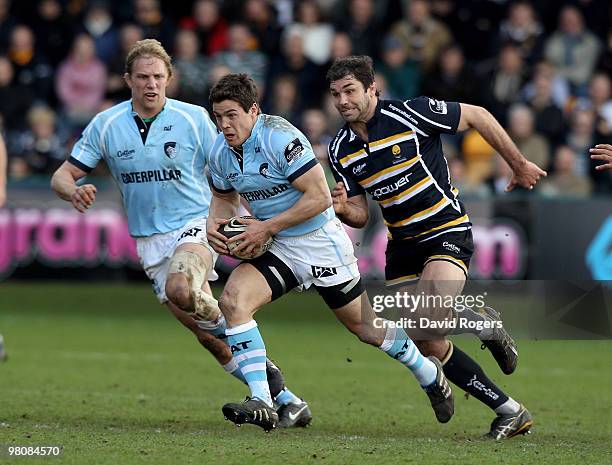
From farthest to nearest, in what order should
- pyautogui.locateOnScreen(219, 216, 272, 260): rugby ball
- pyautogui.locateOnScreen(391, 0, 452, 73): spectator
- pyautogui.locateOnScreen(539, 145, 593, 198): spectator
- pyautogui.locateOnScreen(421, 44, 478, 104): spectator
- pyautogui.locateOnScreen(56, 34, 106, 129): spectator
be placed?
pyautogui.locateOnScreen(56, 34, 106, 129): spectator < pyautogui.locateOnScreen(391, 0, 452, 73): spectator < pyautogui.locateOnScreen(421, 44, 478, 104): spectator < pyautogui.locateOnScreen(539, 145, 593, 198): spectator < pyautogui.locateOnScreen(219, 216, 272, 260): rugby ball

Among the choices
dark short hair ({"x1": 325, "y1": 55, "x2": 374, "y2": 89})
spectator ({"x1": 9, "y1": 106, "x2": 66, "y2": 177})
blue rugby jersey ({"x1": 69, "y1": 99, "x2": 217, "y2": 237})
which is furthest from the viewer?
spectator ({"x1": 9, "y1": 106, "x2": 66, "y2": 177})

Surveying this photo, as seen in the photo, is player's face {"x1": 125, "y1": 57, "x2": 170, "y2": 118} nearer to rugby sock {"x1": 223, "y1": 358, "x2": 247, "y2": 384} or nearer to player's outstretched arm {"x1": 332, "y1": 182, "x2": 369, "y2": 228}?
player's outstretched arm {"x1": 332, "y1": 182, "x2": 369, "y2": 228}

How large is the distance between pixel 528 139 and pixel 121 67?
6075mm

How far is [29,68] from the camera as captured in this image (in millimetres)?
18719

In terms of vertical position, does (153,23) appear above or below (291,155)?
above

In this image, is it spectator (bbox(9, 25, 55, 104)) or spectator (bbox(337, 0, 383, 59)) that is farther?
spectator (bbox(9, 25, 55, 104))

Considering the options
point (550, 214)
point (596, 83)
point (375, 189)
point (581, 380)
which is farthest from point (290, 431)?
point (596, 83)

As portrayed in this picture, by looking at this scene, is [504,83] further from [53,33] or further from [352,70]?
[352,70]

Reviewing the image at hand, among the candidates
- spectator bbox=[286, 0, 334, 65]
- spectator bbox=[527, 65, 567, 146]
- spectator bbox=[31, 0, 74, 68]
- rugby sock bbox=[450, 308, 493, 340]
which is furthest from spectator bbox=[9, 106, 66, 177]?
rugby sock bbox=[450, 308, 493, 340]

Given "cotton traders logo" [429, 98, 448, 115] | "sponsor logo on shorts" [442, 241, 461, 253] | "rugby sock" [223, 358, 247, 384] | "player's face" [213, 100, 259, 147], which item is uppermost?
"cotton traders logo" [429, 98, 448, 115]

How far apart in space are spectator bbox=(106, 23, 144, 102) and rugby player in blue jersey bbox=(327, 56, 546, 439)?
32.1 feet

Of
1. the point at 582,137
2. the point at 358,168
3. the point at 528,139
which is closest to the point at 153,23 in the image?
the point at 528,139

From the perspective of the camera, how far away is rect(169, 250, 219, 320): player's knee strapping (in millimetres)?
8625

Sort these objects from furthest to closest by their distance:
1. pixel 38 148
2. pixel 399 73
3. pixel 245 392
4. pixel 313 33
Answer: pixel 313 33 → pixel 399 73 → pixel 38 148 → pixel 245 392
